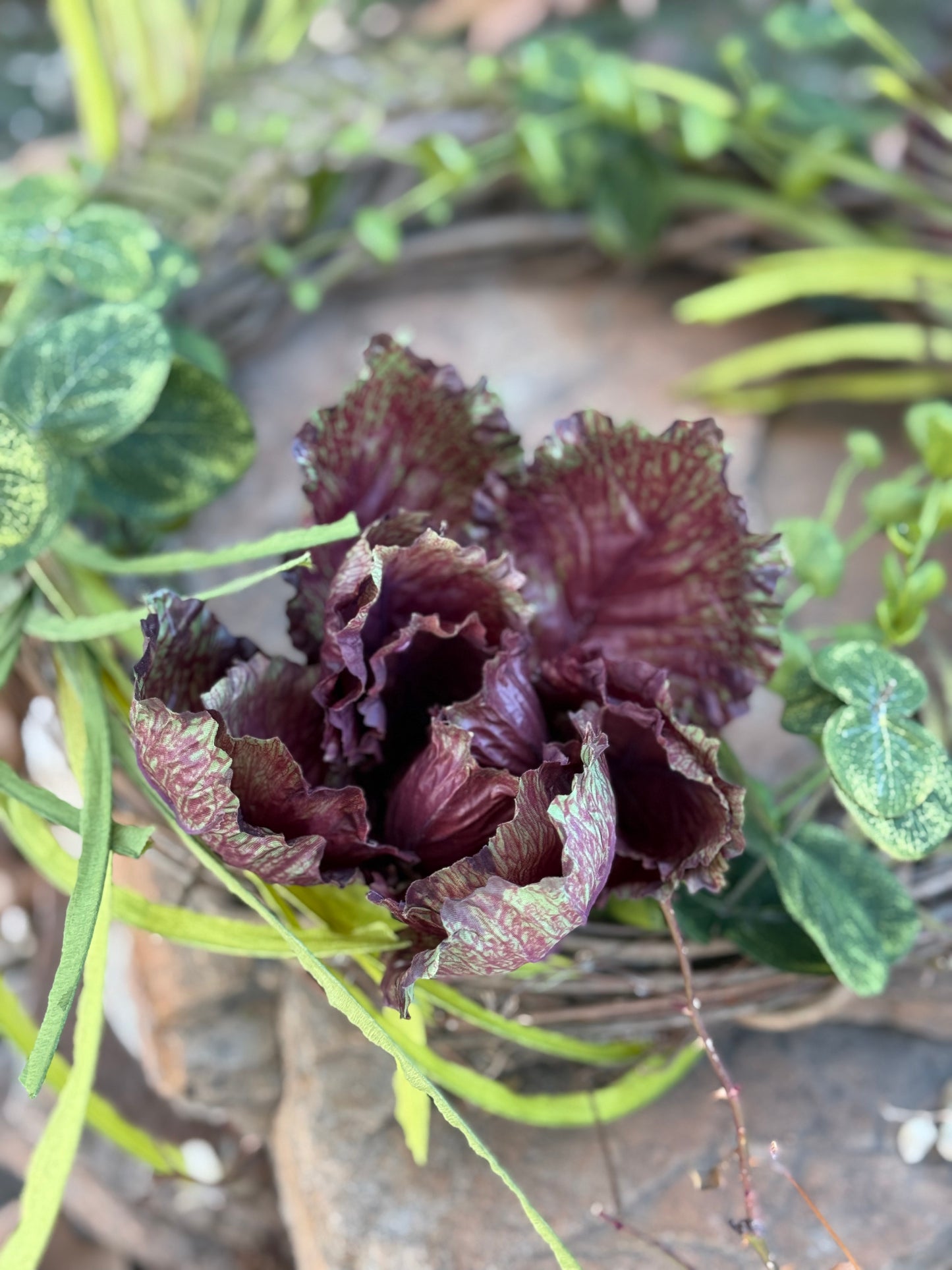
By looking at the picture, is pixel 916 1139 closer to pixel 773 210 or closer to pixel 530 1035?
pixel 530 1035

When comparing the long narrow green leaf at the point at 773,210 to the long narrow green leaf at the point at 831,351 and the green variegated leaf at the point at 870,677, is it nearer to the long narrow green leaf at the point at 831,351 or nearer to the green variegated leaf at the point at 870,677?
the long narrow green leaf at the point at 831,351

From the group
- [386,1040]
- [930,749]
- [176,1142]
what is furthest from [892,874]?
[176,1142]

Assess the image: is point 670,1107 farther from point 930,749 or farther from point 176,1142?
point 176,1142

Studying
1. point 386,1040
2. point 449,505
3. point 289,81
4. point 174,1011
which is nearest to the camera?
point 386,1040

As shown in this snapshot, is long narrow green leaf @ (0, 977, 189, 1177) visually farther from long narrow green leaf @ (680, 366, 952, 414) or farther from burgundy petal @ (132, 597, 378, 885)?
long narrow green leaf @ (680, 366, 952, 414)

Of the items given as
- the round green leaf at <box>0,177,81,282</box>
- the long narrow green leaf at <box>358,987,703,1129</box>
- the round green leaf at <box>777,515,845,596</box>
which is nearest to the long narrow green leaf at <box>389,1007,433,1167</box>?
the long narrow green leaf at <box>358,987,703,1129</box>

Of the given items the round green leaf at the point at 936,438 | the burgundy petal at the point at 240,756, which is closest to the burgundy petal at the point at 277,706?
the burgundy petal at the point at 240,756

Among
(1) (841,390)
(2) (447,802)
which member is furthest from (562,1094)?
(1) (841,390)
